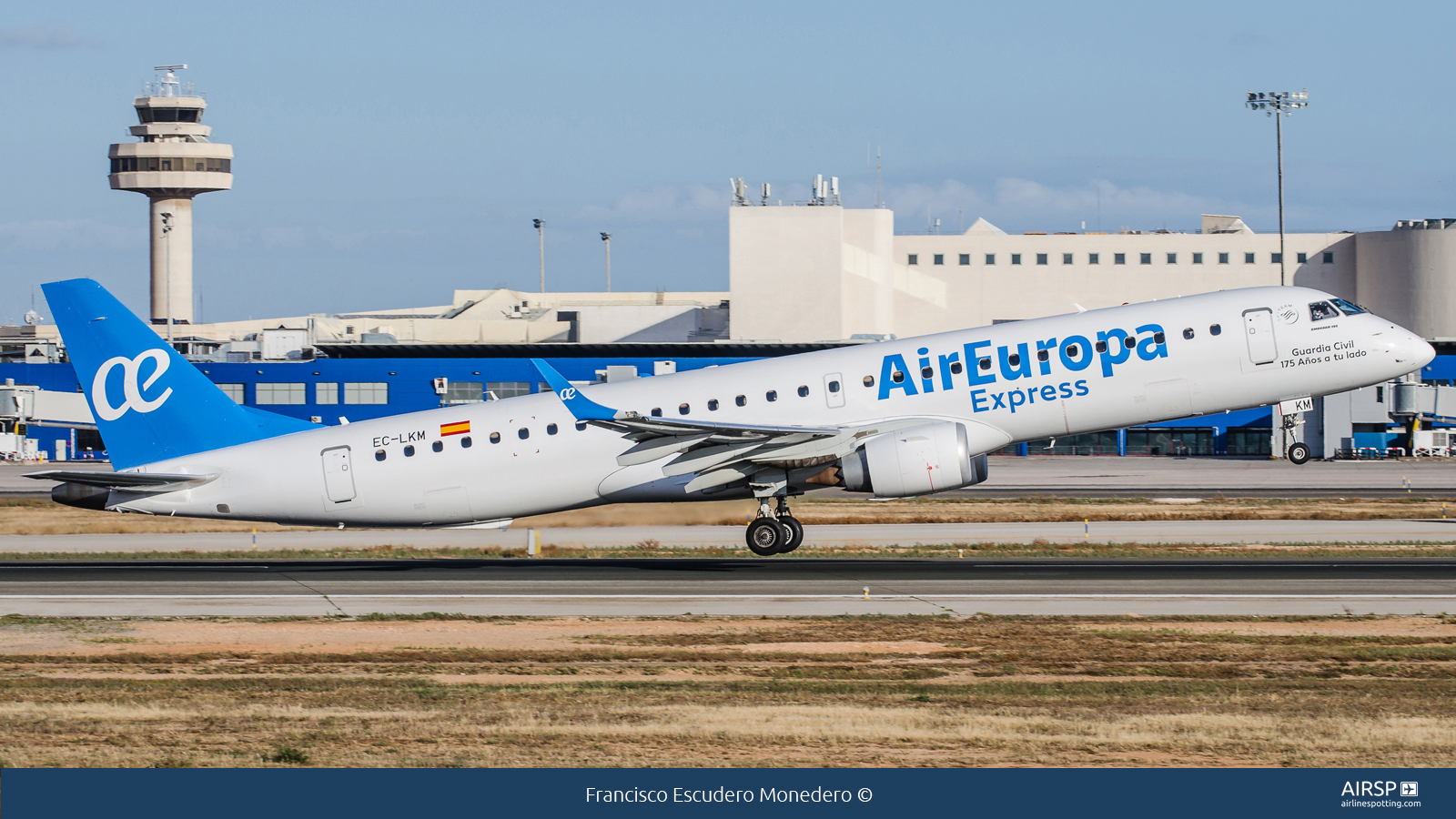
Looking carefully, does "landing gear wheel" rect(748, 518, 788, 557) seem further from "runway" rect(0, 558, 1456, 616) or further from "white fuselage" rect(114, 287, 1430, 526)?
"white fuselage" rect(114, 287, 1430, 526)

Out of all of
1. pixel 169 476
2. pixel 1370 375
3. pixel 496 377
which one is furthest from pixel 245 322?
pixel 1370 375

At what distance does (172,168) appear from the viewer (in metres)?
180

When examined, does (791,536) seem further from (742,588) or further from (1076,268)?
(1076,268)

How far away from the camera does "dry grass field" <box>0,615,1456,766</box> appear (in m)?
16.8

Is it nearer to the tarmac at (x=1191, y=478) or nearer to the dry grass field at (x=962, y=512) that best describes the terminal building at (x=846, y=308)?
the tarmac at (x=1191, y=478)

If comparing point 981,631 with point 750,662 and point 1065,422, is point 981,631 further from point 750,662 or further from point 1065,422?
point 1065,422

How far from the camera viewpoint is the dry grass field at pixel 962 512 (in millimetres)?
46812

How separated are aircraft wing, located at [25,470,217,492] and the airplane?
0.07 metres

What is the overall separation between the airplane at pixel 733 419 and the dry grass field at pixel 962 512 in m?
7.30

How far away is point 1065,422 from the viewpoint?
106 ft

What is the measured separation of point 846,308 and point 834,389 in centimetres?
7759

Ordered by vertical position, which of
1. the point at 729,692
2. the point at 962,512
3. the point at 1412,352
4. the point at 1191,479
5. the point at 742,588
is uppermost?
the point at 1412,352

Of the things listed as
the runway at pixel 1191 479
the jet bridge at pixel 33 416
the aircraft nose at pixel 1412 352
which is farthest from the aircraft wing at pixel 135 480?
the jet bridge at pixel 33 416

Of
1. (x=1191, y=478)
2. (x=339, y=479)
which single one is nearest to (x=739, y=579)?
(x=339, y=479)
